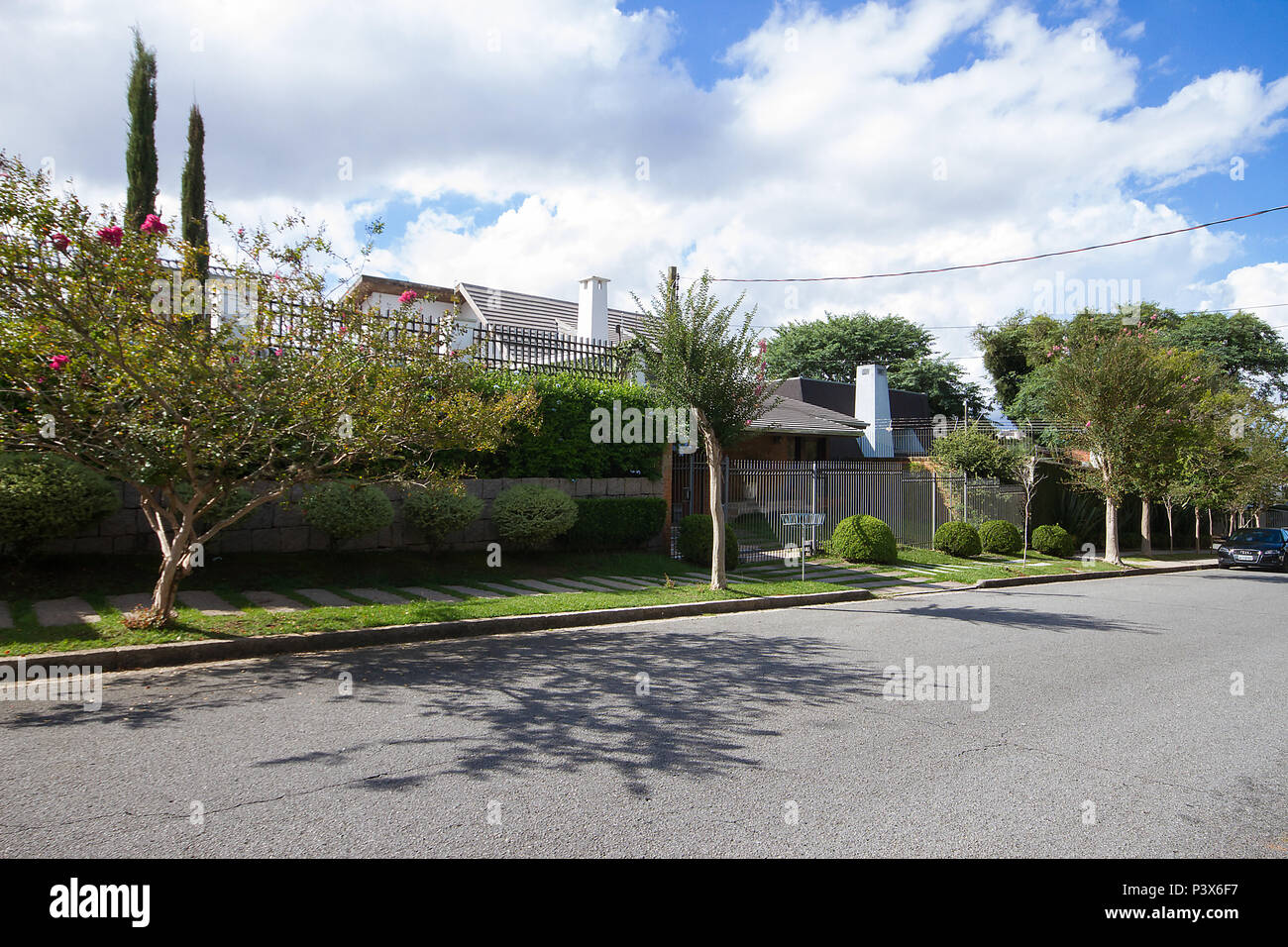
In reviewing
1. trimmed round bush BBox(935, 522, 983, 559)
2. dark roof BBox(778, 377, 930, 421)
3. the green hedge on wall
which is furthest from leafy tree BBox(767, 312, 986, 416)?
the green hedge on wall

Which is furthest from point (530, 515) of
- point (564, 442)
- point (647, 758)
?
point (647, 758)

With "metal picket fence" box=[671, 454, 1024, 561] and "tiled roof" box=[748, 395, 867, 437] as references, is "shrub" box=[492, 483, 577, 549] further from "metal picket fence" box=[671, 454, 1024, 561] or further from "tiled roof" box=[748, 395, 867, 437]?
"tiled roof" box=[748, 395, 867, 437]

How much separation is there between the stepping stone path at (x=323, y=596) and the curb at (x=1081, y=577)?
1105 cm

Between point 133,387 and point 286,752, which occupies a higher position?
point 133,387

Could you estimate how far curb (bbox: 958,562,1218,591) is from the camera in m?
15.7

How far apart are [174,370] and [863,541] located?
13.7 meters

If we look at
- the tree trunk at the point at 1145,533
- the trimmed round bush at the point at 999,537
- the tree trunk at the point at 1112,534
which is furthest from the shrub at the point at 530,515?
the tree trunk at the point at 1145,533

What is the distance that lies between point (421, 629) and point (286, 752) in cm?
370

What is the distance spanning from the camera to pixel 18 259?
6.30 m

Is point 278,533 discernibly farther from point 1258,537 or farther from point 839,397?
point 1258,537

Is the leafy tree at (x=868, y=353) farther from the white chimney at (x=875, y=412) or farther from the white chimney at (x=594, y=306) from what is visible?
the white chimney at (x=594, y=306)

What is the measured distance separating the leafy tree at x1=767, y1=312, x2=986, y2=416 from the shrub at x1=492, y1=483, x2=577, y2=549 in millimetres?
30145

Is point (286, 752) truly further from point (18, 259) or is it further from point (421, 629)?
point (18, 259)
